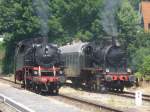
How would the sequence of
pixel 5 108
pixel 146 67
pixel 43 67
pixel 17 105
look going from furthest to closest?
1. pixel 146 67
2. pixel 43 67
3. pixel 5 108
4. pixel 17 105

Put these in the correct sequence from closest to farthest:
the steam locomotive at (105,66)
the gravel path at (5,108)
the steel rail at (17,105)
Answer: the steel rail at (17,105), the gravel path at (5,108), the steam locomotive at (105,66)

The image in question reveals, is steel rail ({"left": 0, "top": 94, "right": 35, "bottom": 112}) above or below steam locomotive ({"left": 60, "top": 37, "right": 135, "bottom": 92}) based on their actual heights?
below

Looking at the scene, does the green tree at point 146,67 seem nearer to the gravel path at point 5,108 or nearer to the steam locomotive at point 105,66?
the steam locomotive at point 105,66

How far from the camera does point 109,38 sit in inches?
1219

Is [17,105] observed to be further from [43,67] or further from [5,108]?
[43,67]

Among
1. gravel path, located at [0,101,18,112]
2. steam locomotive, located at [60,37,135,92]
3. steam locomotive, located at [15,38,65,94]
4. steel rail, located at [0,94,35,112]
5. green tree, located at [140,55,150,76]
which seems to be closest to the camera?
steel rail, located at [0,94,35,112]

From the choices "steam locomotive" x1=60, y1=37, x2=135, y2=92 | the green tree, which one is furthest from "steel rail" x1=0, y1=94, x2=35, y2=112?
the green tree

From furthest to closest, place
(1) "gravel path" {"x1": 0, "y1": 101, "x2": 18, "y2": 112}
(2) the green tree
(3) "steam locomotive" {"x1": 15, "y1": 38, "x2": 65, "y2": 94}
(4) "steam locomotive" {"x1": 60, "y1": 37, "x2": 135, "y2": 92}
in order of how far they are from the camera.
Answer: (2) the green tree, (4) "steam locomotive" {"x1": 60, "y1": 37, "x2": 135, "y2": 92}, (3) "steam locomotive" {"x1": 15, "y1": 38, "x2": 65, "y2": 94}, (1) "gravel path" {"x1": 0, "y1": 101, "x2": 18, "y2": 112}

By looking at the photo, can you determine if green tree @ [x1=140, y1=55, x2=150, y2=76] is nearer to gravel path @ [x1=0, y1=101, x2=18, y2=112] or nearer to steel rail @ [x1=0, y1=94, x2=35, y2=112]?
steel rail @ [x1=0, y1=94, x2=35, y2=112]

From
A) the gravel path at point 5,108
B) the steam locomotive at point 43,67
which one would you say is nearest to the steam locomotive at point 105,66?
the steam locomotive at point 43,67

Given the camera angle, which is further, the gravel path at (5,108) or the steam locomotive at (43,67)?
the steam locomotive at (43,67)

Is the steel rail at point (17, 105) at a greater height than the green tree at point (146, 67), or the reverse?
the green tree at point (146, 67)

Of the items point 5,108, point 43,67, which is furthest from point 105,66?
point 5,108

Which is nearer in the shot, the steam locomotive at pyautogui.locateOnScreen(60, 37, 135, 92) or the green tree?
the steam locomotive at pyautogui.locateOnScreen(60, 37, 135, 92)
